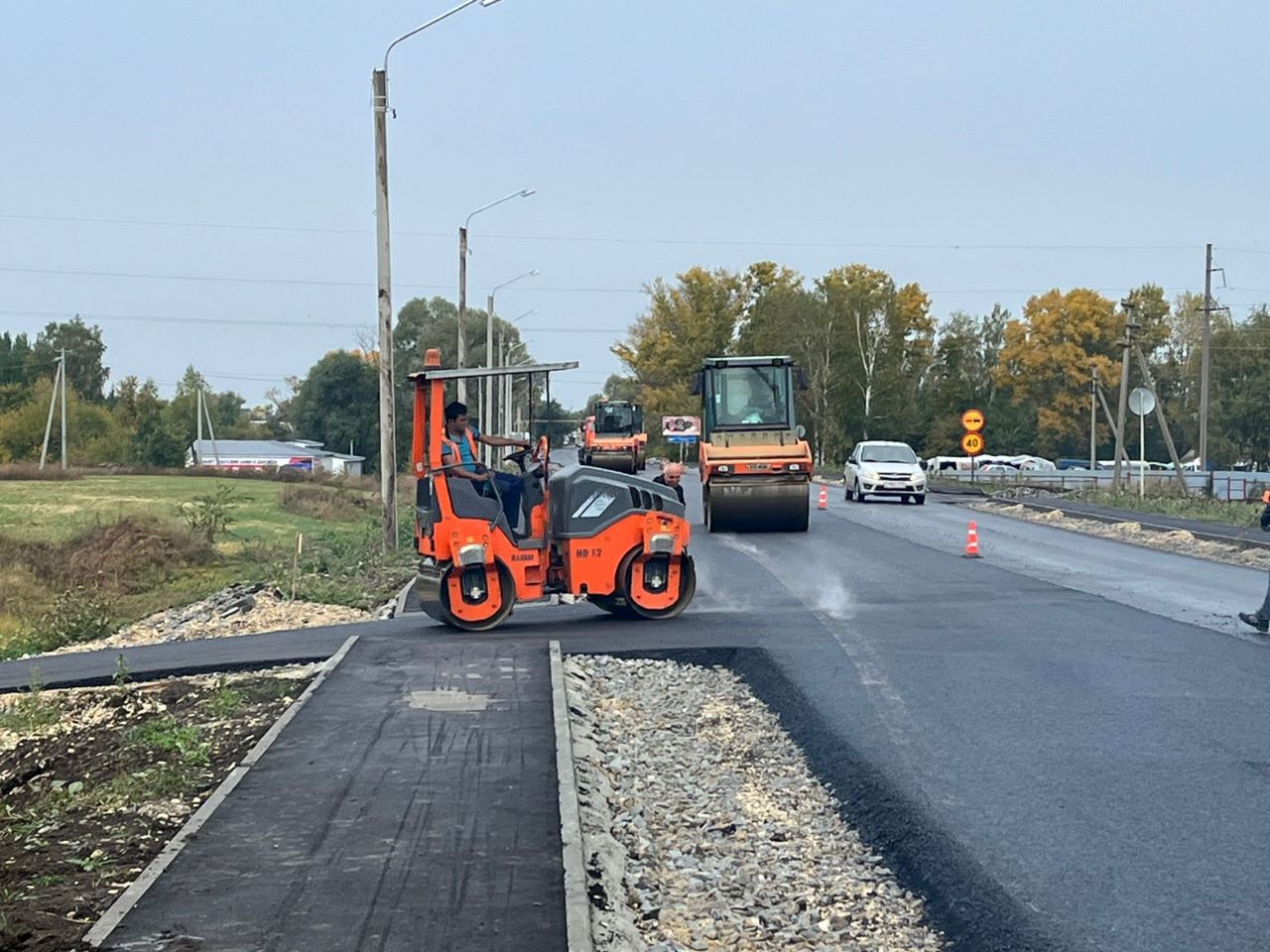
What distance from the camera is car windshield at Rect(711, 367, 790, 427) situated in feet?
99.0

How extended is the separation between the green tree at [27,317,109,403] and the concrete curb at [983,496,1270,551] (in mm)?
108598

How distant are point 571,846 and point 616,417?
173ft

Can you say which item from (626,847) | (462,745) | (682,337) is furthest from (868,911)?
(682,337)

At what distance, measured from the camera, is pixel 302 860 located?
7184 mm

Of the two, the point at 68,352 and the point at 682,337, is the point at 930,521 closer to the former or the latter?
the point at 682,337

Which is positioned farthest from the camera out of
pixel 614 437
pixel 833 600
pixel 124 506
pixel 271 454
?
pixel 271 454

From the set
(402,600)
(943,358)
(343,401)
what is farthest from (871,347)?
(402,600)

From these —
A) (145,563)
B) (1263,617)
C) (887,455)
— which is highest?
(887,455)

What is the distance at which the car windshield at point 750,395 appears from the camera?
30188 mm

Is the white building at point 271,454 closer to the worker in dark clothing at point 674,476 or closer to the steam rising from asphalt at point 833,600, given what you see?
the steam rising from asphalt at point 833,600

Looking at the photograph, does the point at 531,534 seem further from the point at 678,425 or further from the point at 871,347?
the point at 678,425

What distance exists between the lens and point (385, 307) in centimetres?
2719

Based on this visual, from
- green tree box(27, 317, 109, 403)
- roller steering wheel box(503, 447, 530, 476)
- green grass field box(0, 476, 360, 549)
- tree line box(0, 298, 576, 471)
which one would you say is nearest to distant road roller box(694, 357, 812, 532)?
green grass field box(0, 476, 360, 549)

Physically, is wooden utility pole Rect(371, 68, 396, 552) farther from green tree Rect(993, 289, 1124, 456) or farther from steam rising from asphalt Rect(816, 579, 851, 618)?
green tree Rect(993, 289, 1124, 456)
